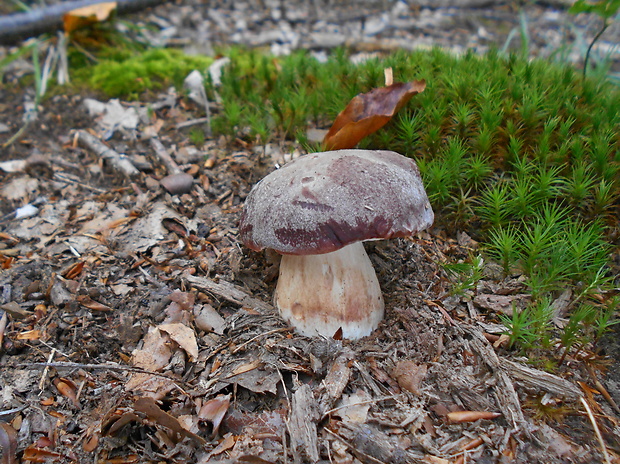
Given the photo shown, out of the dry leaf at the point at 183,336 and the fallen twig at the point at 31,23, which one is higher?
the fallen twig at the point at 31,23

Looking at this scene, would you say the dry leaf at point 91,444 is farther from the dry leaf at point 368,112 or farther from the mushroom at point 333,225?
the dry leaf at point 368,112

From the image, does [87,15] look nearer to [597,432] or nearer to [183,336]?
[183,336]

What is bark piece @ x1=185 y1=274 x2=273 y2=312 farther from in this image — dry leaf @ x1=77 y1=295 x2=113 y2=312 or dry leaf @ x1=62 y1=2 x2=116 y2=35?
dry leaf @ x1=62 y1=2 x2=116 y2=35

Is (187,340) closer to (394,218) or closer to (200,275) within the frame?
(200,275)

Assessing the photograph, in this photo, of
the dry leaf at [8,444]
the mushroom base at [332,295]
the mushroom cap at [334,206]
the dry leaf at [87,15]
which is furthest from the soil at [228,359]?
the dry leaf at [87,15]

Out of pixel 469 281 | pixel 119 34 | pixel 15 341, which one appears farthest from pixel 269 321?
pixel 119 34

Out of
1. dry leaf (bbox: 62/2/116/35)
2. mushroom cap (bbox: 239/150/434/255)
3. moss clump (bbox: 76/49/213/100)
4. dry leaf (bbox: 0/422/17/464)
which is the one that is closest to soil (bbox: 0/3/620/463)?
dry leaf (bbox: 0/422/17/464)

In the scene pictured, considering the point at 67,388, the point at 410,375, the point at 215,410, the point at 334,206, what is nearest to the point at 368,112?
the point at 334,206
